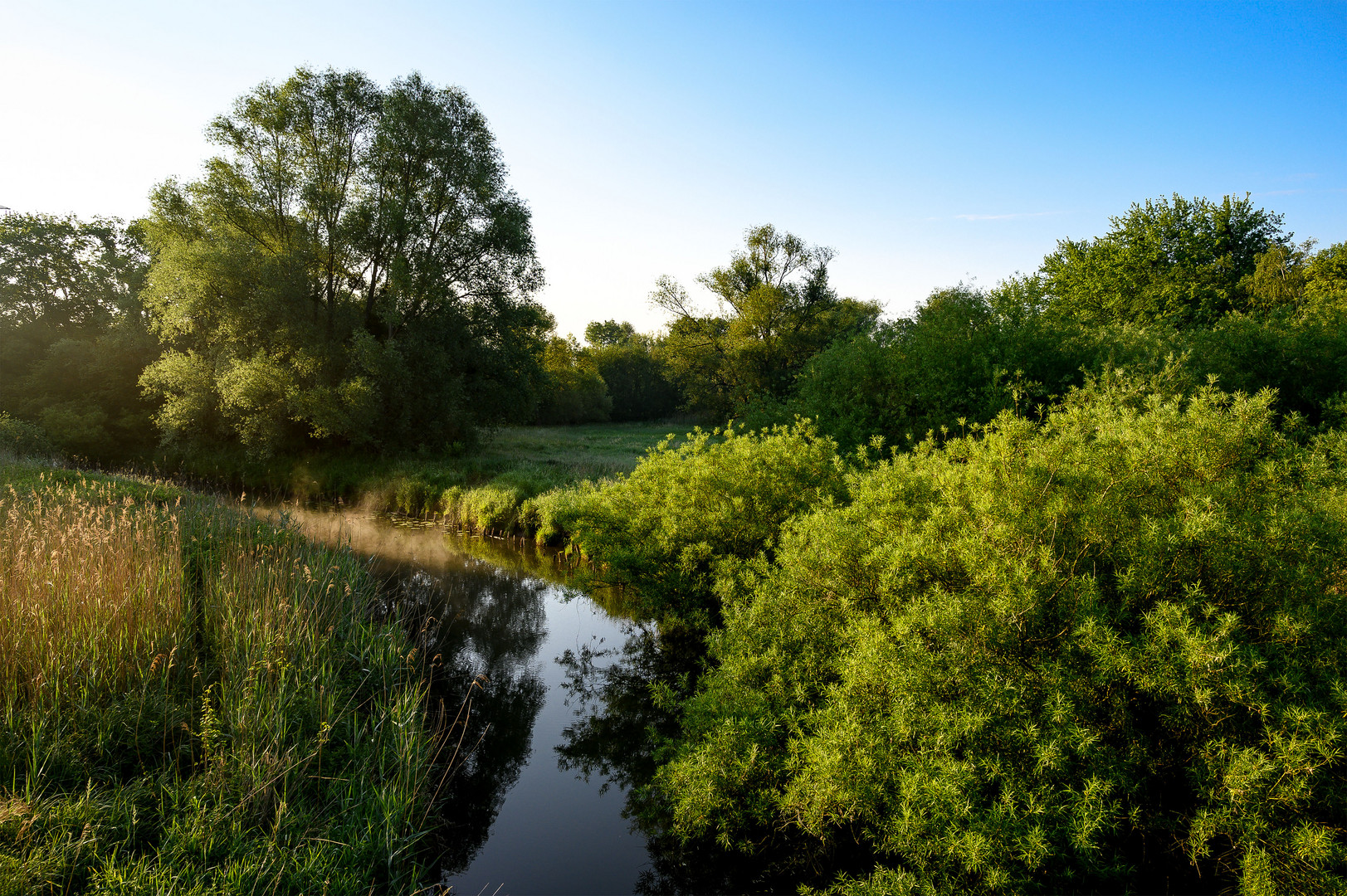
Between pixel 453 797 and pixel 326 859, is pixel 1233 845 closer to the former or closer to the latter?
pixel 326 859

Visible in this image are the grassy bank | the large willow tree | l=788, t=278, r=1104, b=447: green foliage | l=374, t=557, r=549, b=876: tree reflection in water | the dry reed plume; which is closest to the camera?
the grassy bank

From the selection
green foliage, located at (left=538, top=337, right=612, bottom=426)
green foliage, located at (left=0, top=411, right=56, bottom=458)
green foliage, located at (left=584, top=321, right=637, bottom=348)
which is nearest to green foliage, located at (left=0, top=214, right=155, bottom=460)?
green foliage, located at (left=0, top=411, right=56, bottom=458)

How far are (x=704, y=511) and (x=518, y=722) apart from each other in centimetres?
349

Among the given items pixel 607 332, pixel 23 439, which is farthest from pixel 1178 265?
pixel 607 332

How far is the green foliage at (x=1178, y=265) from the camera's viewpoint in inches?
877

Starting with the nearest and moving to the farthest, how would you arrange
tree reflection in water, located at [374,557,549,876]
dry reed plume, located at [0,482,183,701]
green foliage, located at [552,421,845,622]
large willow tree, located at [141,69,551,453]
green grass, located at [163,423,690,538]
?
dry reed plume, located at [0,482,183,701], tree reflection in water, located at [374,557,549,876], green foliage, located at [552,421,845,622], green grass, located at [163,423,690,538], large willow tree, located at [141,69,551,453]

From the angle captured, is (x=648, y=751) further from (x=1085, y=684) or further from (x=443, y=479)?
(x=443, y=479)

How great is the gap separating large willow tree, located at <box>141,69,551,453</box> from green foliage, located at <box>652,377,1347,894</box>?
19.2m

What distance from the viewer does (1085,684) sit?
13.8 ft

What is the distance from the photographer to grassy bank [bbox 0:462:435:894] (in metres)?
3.96

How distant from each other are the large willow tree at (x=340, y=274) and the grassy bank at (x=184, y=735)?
1526 cm

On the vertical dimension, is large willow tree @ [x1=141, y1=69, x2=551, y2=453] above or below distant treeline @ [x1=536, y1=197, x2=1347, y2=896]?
above

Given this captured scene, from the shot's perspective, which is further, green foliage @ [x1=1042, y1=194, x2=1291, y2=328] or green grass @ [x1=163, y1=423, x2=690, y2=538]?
green foliage @ [x1=1042, y1=194, x2=1291, y2=328]

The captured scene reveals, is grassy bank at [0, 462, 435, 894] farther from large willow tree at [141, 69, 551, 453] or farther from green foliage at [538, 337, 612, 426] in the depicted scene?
green foliage at [538, 337, 612, 426]
